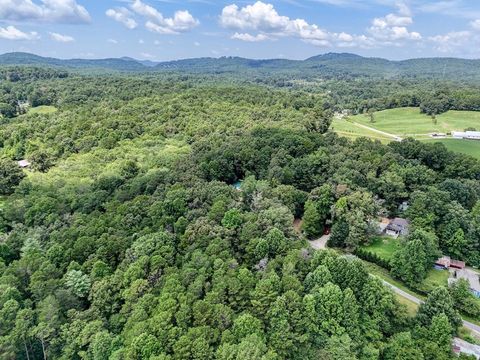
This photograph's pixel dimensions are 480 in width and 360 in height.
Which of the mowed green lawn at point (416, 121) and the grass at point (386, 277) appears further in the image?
the mowed green lawn at point (416, 121)

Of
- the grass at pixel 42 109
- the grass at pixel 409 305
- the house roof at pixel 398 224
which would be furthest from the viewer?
the grass at pixel 42 109

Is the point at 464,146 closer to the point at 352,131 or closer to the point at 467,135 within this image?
the point at 467,135

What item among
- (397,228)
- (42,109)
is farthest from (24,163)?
(397,228)

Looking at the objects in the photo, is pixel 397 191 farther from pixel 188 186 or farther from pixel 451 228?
pixel 188 186

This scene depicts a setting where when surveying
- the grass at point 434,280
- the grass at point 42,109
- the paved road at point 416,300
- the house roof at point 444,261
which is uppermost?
the grass at point 42,109

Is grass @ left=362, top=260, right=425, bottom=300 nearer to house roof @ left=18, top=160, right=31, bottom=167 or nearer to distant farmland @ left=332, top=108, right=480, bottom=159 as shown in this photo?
distant farmland @ left=332, top=108, right=480, bottom=159

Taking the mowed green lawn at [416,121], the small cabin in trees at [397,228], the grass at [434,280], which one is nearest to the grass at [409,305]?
the grass at [434,280]

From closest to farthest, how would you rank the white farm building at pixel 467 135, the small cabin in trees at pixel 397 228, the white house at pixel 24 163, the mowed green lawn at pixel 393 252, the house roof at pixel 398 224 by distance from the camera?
the mowed green lawn at pixel 393 252 → the small cabin in trees at pixel 397 228 → the house roof at pixel 398 224 → the white house at pixel 24 163 → the white farm building at pixel 467 135

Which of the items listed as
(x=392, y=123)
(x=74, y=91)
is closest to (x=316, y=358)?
(x=392, y=123)

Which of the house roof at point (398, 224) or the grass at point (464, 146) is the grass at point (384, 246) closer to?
the house roof at point (398, 224)
